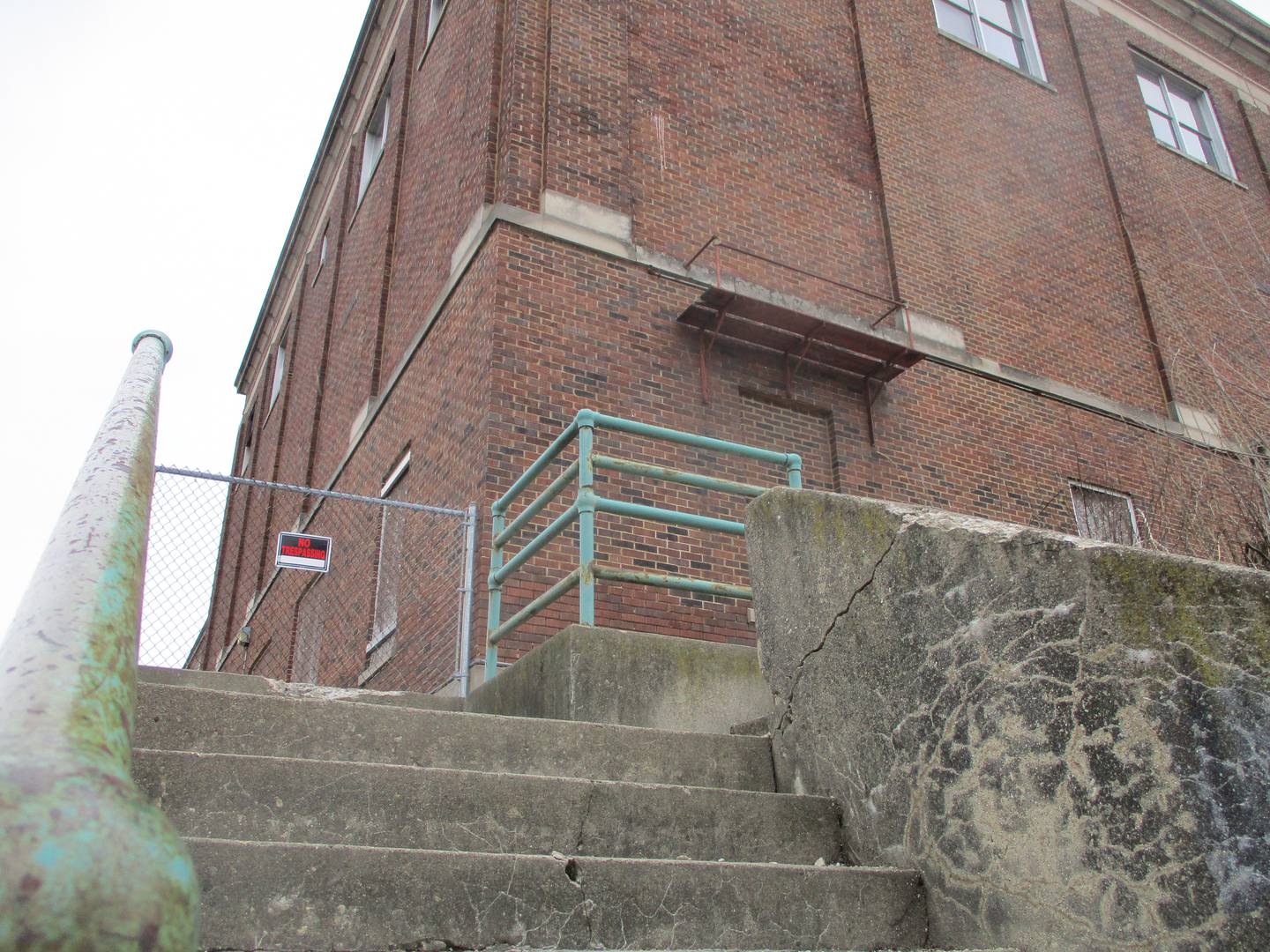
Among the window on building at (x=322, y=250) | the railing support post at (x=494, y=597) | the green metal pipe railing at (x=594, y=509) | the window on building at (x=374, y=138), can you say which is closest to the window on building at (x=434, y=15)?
the window on building at (x=374, y=138)

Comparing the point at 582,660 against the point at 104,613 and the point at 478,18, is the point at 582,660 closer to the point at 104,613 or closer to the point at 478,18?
the point at 104,613

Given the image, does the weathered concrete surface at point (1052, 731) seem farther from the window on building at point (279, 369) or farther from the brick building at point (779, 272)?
the window on building at point (279, 369)

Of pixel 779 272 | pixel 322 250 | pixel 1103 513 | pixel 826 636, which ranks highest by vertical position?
pixel 322 250

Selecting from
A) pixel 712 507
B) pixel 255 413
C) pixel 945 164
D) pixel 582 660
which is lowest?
pixel 582 660

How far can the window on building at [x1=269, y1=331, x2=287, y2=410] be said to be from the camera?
829 inches

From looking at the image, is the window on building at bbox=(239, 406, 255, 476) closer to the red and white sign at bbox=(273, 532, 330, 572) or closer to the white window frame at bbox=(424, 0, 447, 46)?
the white window frame at bbox=(424, 0, 447, 46)

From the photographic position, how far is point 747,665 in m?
5.86

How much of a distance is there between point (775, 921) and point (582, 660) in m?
2.44

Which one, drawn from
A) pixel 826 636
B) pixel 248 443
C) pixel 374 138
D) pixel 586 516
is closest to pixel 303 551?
pixel 586 516

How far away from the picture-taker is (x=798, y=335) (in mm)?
10102

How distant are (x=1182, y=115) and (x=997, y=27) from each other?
4.13 meters

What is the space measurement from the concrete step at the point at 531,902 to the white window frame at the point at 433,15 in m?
12.9

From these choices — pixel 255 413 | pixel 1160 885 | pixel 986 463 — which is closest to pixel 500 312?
pixel 986 463

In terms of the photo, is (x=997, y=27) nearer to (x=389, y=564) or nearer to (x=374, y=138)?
(x=374, y=138)
